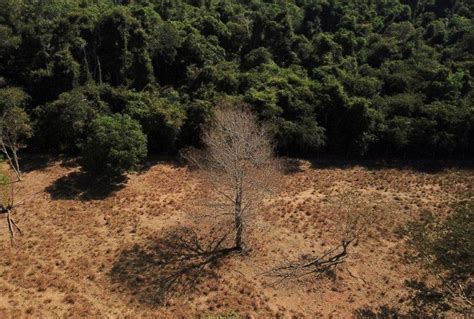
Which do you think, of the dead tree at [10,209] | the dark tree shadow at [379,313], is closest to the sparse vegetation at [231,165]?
the dark tree shadow at [379,313]

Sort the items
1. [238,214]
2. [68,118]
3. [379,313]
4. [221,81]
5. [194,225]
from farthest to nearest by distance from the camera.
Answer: [221,81], [68,118], [194,225], [238,214], [379,313]

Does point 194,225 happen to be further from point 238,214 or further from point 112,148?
point 112,148

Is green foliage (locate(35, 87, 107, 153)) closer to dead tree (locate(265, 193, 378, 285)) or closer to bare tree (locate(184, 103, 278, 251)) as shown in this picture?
bare tree (locate(184, 103, 278, 251))

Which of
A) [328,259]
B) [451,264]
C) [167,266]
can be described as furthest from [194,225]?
[451,264]

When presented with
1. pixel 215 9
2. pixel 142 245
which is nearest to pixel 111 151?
pixel 142 245

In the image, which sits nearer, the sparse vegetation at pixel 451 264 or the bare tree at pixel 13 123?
the sparse vegetation at pixel 451 264

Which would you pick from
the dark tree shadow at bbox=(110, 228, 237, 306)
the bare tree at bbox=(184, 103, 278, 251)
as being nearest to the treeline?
the bare tree at bbox=(184, 103, 278, 251)

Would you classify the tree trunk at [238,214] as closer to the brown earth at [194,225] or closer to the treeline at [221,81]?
the brown earth at [194,225]
